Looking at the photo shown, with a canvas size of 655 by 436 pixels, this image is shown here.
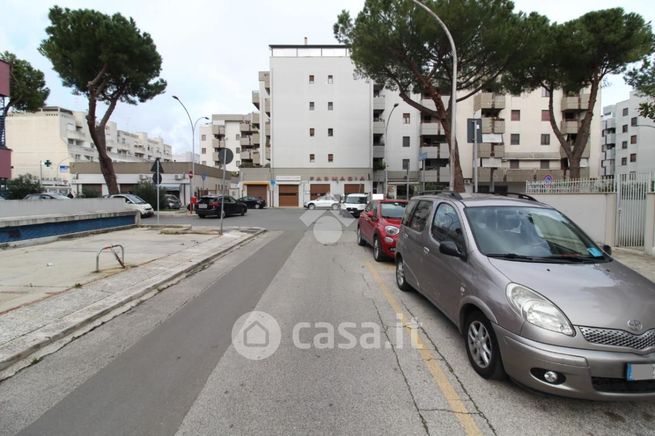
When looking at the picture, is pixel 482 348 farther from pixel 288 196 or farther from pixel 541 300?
pixel 288 196

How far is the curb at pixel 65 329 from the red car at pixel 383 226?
4.88 meters

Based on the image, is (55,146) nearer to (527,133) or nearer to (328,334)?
(527,133)

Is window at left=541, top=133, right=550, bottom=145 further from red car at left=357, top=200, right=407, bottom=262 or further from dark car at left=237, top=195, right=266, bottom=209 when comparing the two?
red car at left=357, top=200, right=407, bottom=262

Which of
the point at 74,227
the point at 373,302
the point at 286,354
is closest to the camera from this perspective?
the point at 286,354

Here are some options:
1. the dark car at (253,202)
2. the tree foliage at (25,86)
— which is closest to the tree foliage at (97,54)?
the tree foliage at (25,86)

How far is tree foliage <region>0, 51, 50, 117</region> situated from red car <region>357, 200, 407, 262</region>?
29728mm

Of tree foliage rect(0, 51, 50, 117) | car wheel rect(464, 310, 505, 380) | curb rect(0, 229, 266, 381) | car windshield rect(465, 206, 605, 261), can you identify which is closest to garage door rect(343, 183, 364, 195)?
tree foliage rect(0, 51, 50, 117)

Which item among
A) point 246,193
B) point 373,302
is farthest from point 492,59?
point 246,193

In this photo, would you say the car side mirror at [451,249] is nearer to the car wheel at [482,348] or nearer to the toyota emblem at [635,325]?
the car wheel at [482,348]

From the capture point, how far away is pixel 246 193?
4831 cm

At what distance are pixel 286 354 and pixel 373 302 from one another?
2.22 metres

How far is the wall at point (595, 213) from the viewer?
11.8 metres

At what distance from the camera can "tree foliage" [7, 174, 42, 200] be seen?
28.0 metres

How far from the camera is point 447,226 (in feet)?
15.2
